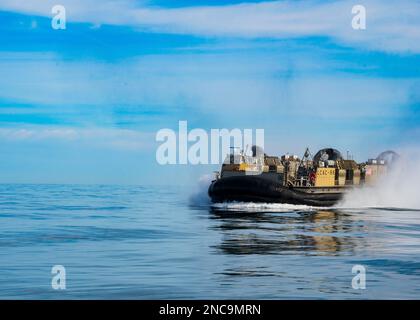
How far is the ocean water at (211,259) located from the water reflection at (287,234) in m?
0.05

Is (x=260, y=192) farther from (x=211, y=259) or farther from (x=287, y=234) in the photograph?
(x=211, y=259)

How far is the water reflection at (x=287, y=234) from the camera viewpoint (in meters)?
30.2

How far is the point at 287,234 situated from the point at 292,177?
107 feet

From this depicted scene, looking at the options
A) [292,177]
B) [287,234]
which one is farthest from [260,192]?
[287,234]

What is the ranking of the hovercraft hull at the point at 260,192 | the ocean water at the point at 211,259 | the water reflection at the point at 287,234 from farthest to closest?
1. the hovercraft hull at the point at 260,192
2. the water reflection at the point at 287,234
3. the ocean water at the point at 211,259

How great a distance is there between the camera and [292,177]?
69.4 meters

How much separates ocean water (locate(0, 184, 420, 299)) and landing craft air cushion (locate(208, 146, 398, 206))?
51.1ft

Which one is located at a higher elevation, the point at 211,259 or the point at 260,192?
the point at 260,192

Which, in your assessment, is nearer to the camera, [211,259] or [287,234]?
[211,259]

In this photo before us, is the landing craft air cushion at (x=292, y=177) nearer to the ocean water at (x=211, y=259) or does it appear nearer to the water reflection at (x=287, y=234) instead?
the water reflection at (x=287, y=234)

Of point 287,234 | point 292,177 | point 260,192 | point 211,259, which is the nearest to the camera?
point 211,259

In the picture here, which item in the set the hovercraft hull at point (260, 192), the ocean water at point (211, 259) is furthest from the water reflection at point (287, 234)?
the hovercraft hull at point (260, 192)
